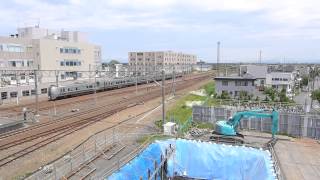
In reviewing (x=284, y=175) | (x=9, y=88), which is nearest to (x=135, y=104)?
(x=9, y=88)

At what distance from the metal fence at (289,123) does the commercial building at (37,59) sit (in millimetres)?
23341

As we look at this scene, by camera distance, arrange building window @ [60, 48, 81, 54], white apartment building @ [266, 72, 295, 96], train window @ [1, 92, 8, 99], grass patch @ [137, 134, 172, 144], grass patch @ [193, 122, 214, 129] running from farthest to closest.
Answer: white apartment building @ [266, 72, 295, 96], building window @ [60, 48, 81, 54], train window @ [1, 92, 8, 99], grass patch @ [193, 122, 214, 129], grass patch @ [137, 134, 172, 144]

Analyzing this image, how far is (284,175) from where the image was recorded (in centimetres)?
1733

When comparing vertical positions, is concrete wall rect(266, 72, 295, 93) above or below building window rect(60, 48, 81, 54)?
below

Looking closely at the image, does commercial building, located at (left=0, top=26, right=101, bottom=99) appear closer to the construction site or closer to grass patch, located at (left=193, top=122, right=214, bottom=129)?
the construction site

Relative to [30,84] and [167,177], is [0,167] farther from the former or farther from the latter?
[30,84]

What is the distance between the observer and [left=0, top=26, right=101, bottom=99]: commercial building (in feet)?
153

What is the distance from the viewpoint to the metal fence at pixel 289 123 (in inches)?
1014

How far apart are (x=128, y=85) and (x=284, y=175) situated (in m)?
50.8

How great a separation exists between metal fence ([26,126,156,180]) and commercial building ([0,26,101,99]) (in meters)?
21.7

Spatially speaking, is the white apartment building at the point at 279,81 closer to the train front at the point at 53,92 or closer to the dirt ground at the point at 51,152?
the dirt ground at the point at 51,152

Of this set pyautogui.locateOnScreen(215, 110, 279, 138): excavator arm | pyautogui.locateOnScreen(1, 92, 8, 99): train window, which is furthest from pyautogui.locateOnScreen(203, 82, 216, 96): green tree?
pyautogui.locateOnScreen(1, 92, 8, 99): train window

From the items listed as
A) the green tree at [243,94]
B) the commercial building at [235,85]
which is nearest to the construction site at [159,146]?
the green tree at [243,94]

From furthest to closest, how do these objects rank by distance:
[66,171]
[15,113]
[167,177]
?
1. [15,113]
2. [167,177]
3. [66,171]
